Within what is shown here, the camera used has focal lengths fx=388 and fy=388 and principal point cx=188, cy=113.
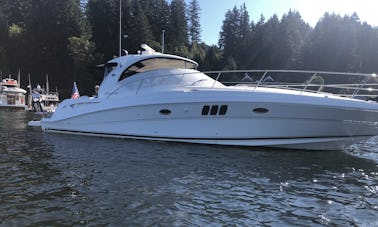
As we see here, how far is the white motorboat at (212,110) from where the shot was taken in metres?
9.89

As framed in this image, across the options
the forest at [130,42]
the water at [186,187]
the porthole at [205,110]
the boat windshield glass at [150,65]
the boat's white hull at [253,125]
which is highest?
the forest at [130,42]

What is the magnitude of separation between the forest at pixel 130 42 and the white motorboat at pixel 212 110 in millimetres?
48550

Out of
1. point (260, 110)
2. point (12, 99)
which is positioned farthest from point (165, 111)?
point (12, 99)

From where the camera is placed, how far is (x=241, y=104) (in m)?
10.5

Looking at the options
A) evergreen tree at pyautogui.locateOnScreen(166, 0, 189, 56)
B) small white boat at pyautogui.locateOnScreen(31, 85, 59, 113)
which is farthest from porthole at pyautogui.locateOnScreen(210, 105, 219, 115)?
evergreen tree at pyautogui.locateOnScreen(166, 0, 189, 56)

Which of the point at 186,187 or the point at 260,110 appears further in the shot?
the point at 260,110

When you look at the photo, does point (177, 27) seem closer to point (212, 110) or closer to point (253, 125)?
point (212, 110)

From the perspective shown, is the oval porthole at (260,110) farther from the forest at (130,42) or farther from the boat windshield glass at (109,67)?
the forest at (130,42)

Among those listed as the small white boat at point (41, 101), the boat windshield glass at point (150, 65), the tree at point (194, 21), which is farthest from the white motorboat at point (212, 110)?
the tree at point (194, 21)

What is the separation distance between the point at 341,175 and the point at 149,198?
411cm

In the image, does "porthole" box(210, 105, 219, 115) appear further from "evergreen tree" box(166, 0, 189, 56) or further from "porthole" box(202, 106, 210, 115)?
"evergreen tree" box(166, 0, 189, 56)

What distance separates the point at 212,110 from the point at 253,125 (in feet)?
4.03

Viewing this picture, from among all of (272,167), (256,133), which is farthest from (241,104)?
(272,167)

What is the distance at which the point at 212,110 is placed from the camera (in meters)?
11.0
